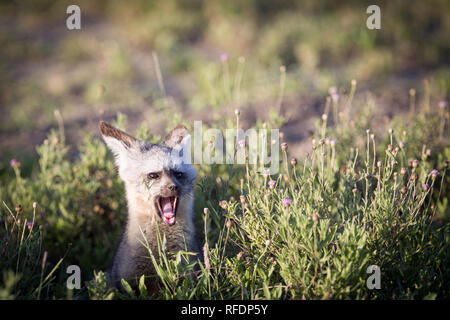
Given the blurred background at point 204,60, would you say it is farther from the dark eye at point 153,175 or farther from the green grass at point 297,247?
the green grass at point 297,247

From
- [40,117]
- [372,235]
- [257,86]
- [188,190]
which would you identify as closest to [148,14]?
[40,117]

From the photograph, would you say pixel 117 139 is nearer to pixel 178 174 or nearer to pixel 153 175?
pixel 153 175

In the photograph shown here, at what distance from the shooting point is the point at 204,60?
34.8 ft

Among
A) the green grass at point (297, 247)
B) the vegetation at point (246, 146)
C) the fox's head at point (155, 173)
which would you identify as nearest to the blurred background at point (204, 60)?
the vegetation at point (246, 146)

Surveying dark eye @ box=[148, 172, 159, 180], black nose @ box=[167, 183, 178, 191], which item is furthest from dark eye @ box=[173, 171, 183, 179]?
black nose @ box=[167, 183, 178, 191]

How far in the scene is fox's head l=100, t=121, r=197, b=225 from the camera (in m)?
3.43

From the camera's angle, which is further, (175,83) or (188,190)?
(175,83)

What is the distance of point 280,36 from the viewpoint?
1065cm

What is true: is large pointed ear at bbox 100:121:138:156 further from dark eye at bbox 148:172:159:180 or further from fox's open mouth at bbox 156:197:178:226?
fox's open mouth at bbox 156:197:178:226

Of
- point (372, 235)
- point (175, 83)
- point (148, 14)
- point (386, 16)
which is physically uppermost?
point (148, 14)

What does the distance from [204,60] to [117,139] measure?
747cm

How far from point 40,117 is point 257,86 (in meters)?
5.10

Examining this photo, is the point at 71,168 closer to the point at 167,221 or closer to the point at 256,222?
the point at 167,221

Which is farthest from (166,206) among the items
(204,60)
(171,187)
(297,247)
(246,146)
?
(204,60)
